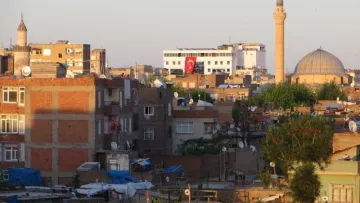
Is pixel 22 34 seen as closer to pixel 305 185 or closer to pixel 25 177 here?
pixel 25 177

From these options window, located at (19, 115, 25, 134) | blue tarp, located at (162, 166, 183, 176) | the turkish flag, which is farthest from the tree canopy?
the turkish flag

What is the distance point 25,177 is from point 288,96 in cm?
5493

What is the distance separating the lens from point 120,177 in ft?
109

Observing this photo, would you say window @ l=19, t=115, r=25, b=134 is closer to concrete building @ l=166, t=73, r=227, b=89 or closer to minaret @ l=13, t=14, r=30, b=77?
minaret @ l=13, t=14, r=30, b=77

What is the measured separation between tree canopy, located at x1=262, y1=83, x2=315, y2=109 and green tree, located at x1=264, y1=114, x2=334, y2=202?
50.1 meters

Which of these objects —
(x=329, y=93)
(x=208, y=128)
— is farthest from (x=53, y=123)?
(x=329, y=93)

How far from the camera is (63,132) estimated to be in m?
36.3

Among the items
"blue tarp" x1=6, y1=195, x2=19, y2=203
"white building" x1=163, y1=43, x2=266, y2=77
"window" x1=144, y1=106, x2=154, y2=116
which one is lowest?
"blue tarp" x1=6, y1=195, x2=19, y2=203

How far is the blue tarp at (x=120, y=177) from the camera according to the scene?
32.8 meters

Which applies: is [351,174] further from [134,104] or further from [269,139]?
[134,104]

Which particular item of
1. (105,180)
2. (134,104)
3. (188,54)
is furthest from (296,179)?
(188,54)

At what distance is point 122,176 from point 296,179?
777 cm

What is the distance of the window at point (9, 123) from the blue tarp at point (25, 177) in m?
2.57

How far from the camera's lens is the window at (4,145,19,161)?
3694 cm
